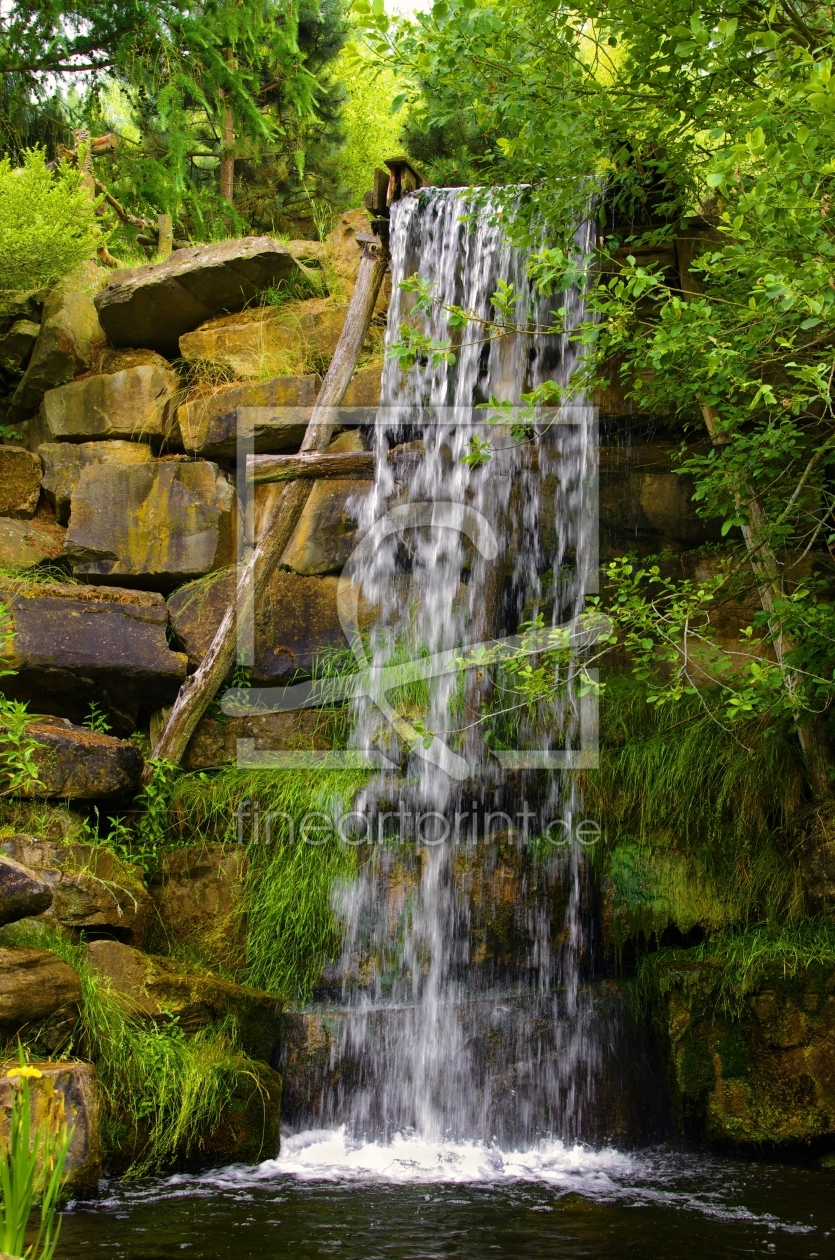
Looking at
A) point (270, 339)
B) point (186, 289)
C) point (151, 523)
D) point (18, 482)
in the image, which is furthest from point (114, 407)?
point (270, 339)

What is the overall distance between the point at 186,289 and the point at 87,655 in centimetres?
385

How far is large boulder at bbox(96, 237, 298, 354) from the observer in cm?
905

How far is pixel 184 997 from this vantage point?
507 centimetres

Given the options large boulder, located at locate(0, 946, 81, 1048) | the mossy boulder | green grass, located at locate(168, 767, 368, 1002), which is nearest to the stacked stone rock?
large boulder, located at locate(0, 946, 81, 1048)

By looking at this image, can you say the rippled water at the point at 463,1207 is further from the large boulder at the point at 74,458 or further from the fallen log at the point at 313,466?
the large boulder at the point at 74,458

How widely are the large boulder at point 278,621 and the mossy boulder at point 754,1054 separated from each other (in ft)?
11.5

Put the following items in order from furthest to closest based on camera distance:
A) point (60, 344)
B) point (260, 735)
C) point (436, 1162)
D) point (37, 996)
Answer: point (60, 344), point (260, 735), point (436, 1162), point (37, 996)

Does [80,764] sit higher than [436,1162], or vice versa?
[80,764]

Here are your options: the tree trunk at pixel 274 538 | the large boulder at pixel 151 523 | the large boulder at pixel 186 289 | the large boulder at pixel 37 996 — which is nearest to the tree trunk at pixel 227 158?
the large boulder at pixel 186 289

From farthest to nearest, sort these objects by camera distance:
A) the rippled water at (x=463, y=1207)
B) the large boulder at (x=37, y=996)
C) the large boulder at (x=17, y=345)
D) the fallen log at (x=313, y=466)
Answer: the large boulder at (x=17, y=345) → the fallen log at (x=313, y=466) → the large boulder at (x=37, y=996) → the rippled water at (x=463, y=1207)

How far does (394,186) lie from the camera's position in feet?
27.5

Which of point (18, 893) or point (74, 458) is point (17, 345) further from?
point (18, 893)

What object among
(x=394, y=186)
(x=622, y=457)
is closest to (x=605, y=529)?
(x=622, y=457)

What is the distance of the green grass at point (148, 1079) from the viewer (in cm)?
456
